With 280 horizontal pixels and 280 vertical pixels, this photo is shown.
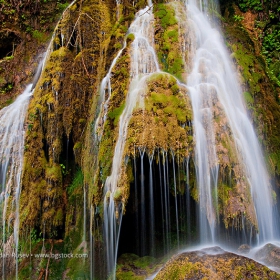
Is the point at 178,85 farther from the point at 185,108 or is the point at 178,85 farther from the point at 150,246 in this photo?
the point at 150,246

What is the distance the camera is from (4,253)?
749 centimetres

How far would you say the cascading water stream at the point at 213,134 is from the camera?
5.51 m

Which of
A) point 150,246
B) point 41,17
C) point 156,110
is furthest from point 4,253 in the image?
point 41,17

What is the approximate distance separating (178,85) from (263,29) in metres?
6.47

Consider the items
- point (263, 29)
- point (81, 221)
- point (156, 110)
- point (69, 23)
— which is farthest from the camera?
point (263, 29)

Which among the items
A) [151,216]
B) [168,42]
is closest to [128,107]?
[151,216]

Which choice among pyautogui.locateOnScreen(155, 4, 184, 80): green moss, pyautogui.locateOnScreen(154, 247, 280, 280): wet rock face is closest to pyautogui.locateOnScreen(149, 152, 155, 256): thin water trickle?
pyautogui.locateOnScreen(154, 247, 280, 280): wet rock face

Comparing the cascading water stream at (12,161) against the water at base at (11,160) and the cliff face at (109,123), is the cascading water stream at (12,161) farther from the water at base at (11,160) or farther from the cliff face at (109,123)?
the cliff face at (109,123)

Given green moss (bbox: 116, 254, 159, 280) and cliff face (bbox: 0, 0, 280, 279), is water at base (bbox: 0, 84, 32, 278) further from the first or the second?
green moss (bbox: 116, 254, 159, 280)

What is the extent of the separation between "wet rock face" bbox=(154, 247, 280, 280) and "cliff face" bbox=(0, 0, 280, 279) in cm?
114

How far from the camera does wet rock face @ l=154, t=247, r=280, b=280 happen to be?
12.6ft

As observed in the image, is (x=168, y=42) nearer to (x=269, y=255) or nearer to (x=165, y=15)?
(x=165, y=15)

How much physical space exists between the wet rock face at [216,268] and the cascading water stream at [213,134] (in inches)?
47.5

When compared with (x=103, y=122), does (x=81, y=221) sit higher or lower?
lower
